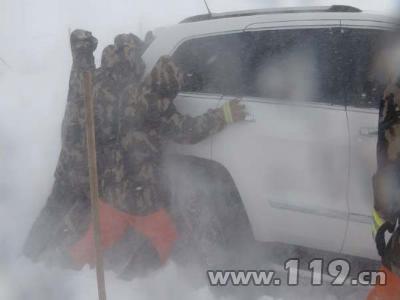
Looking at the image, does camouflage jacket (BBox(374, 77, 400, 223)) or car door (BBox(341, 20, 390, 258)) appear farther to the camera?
car door (BBox(341, 20, 390, 258))

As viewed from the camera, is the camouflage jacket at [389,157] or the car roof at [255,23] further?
the car roof at [255,23]

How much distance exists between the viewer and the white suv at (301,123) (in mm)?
3033

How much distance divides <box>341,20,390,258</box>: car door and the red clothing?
42.4 inches

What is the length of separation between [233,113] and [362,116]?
0.71m

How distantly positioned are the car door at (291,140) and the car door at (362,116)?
0.05m

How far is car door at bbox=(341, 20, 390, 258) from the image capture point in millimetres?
2998

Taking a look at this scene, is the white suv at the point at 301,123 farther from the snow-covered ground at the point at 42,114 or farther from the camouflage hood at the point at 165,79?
the snow-covered ground at the point at 42,114

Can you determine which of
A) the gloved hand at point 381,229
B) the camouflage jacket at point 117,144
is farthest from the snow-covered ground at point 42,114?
the gloved hand at point 381,229

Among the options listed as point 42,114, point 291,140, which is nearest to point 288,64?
point 291,140

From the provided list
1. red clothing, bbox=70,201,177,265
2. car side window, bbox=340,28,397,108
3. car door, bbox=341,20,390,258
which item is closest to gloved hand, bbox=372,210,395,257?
car door, bbox=341,20,390,258

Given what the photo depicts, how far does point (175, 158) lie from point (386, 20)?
1462 mm

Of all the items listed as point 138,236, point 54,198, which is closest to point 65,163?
point 54,198

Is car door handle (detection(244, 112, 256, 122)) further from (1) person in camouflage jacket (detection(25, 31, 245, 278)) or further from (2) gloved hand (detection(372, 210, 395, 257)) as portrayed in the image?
(2) gloved hand (detection(372, 210, 395, 257))

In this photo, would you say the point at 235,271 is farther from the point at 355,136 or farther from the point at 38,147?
the point at 38,147
